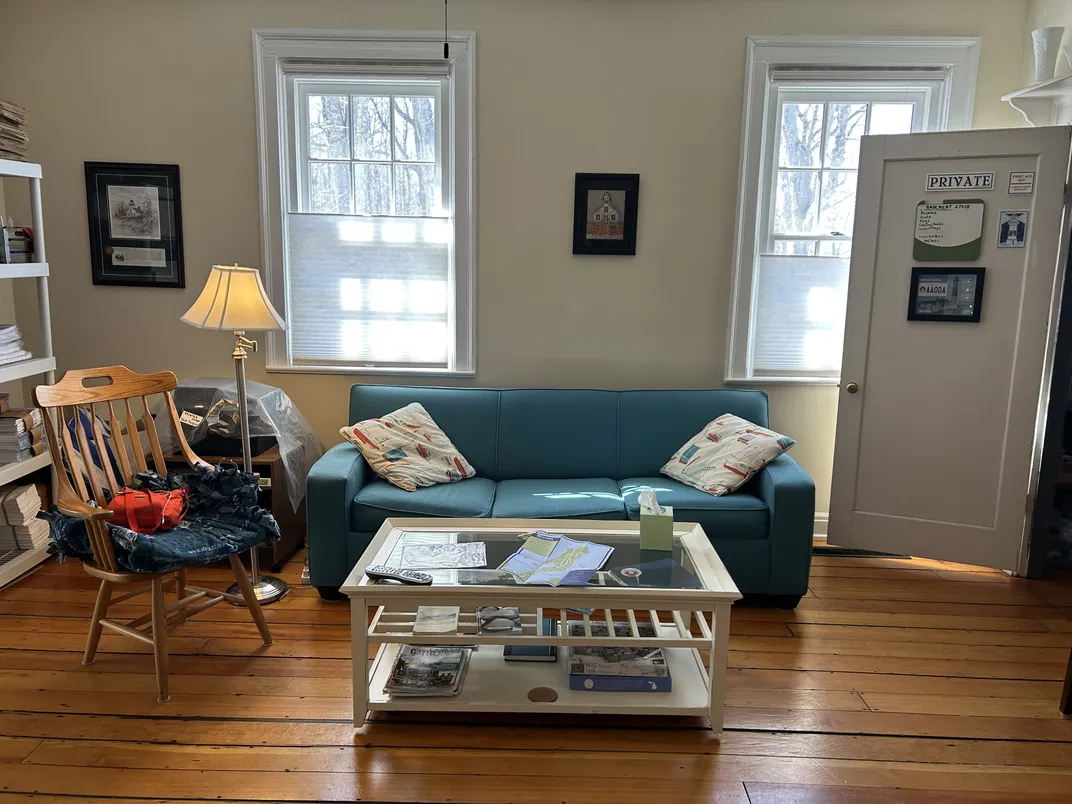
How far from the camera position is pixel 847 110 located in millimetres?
3705

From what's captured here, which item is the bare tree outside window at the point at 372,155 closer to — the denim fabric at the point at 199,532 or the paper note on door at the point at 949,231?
the denim fabric at the point at 199,532

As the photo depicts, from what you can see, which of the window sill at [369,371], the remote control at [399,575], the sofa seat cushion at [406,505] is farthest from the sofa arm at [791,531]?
the window sill at [369,371]

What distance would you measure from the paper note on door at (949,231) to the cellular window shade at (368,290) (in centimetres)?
218

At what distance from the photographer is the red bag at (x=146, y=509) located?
8.09 ft

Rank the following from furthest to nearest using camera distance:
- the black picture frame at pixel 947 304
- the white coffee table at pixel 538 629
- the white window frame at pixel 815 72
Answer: the white window frame at pixel 815 72
the black picture frame at pixel 947 304
the white coffee table at pixel 538 629

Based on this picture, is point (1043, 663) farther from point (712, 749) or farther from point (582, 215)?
point (582, 215)

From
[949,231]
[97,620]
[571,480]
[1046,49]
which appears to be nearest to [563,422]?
[571,480]

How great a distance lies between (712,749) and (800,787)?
0.26m

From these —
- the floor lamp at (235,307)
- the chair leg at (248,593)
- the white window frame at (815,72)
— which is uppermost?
the white window frame at (815,72)

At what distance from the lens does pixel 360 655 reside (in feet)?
7.29

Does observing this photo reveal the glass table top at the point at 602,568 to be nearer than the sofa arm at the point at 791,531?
Yes

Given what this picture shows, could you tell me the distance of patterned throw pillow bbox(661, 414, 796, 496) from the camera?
3201 millimetres

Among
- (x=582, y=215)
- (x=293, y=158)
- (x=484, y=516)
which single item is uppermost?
(x=293, y=158)

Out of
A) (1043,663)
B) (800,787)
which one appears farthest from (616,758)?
(1043,663)
